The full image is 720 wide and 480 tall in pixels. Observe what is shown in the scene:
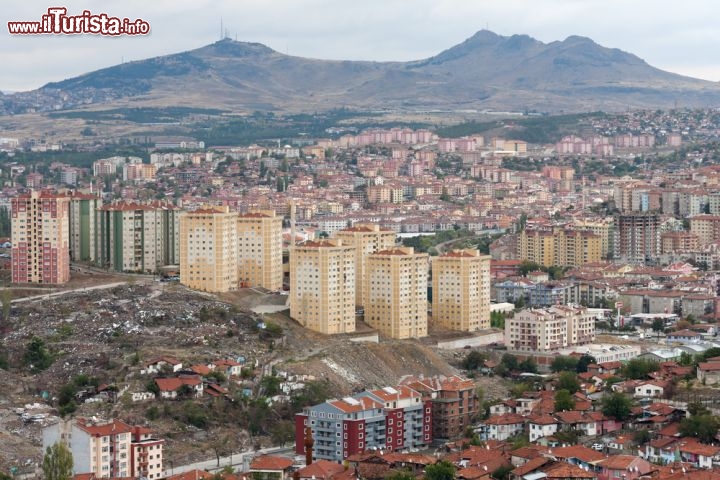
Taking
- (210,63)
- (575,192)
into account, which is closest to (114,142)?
(575,192)

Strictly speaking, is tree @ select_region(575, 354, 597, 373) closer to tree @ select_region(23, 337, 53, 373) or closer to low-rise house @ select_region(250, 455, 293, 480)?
tree @ select_region(23, 337, 53, 373)

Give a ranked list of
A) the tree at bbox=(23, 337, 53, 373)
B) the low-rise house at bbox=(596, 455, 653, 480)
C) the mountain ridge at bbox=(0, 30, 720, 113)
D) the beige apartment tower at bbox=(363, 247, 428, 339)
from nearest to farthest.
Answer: the low-rise house at bbox=(596, 455, 653, 480)
the tree at bbox=(23, 337, 53, 373)
the beige apartment tower at bbox=(363, 247, 428, 339)
the mountain ridge at bbox=(0, 30, 720, 113)

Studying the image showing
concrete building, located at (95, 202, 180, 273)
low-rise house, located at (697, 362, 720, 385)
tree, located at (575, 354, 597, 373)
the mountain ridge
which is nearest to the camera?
low-rise house, located at (697, 362, 720, 385)

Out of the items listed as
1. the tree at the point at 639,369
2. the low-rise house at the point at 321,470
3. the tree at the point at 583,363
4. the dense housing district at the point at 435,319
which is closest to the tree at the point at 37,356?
the dense housing district at the point at 435,319

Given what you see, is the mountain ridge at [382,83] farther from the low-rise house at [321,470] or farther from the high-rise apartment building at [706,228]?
the low-rise house at [321,470]

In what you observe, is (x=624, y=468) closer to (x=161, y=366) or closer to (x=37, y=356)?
(x=161, y=366)

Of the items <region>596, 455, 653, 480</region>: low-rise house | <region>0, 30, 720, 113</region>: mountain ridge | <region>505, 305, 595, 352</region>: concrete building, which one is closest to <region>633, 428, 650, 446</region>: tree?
<region>596, 455, 653, 480</region>: low-rise house

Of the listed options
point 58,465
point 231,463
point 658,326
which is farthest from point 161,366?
point 658,326
